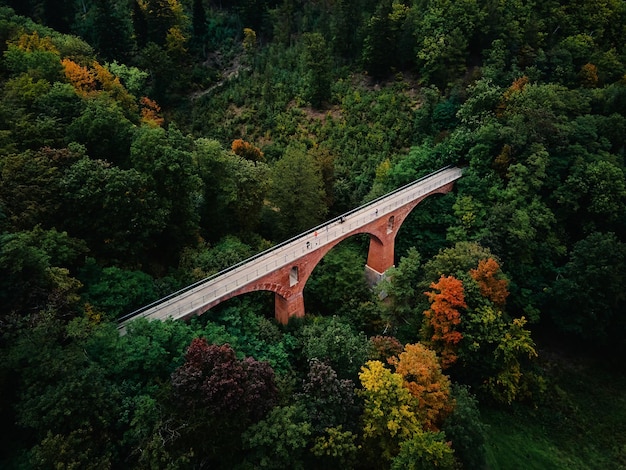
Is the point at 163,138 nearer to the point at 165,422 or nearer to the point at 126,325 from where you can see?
the point at 126,325

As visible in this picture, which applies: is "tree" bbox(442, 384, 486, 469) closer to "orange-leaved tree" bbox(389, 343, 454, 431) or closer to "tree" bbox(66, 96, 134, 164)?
"orange-leaved tree" bbox(389, 343, 454, 431)

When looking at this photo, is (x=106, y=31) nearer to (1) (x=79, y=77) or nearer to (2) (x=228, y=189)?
(1) (x=79, y=77)

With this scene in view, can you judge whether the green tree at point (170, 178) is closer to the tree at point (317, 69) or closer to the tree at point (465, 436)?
the tree at point (465, 436)

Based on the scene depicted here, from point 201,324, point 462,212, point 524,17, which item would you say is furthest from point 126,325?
point 524,17

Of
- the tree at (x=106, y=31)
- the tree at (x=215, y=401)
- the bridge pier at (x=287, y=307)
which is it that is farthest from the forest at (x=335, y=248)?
the bridge pier at (x=287, y=307)

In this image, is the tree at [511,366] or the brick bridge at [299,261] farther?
the tree at [511,366]

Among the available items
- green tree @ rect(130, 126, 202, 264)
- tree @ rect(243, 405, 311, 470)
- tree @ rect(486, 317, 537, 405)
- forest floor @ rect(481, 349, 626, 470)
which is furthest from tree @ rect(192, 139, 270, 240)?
forest floor @ rect(481, 349, 626, 470)
